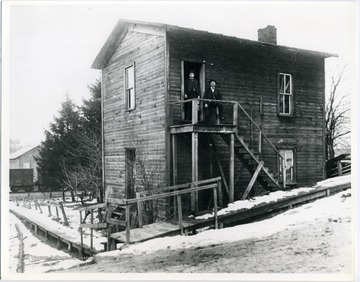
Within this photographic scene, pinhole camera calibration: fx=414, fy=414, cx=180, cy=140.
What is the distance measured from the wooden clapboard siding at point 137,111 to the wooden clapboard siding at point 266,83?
0.69 m

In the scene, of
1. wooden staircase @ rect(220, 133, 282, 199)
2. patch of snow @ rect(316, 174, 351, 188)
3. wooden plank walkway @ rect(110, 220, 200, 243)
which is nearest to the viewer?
wooden plank walkway @ rect(110, 220, 200, 243)

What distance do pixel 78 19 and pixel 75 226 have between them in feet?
29.6

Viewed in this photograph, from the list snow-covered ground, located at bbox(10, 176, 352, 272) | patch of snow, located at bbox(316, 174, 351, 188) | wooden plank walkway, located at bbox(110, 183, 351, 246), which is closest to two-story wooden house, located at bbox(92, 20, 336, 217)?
patch of snow, located at bbox(316, 174, 351, 188)

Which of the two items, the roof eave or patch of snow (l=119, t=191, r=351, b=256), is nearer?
patch of snow (l=119, t=191, r=351, b=256)

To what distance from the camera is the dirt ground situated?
29.1 feet

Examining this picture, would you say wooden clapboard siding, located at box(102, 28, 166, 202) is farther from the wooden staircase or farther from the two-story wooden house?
the wooden staircase

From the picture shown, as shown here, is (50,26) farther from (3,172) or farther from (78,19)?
(3,172)

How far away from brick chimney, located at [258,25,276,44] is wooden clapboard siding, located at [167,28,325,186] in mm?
878

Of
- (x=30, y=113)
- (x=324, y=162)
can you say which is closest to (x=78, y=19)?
(x=30, y=113)

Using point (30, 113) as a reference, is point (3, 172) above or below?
below

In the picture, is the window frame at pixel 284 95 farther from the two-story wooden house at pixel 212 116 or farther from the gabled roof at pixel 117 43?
the gabled roof at pixel 117 43

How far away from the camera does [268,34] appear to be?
52.9ft

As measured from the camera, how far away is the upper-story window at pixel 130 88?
1575 centimetres

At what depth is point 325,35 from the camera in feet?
33.9
